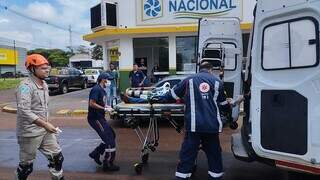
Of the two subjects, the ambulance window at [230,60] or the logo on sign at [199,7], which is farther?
the logo on sign at [199,7]

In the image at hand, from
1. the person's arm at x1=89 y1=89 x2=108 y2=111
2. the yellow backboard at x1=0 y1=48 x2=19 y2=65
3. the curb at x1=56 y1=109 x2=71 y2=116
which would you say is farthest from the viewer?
the yellow backboard at x1=0 y1=48 x2=19 y2=65

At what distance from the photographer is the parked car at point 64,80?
28.7 m

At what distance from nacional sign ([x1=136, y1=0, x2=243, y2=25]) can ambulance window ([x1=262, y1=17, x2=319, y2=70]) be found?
15.5 metres

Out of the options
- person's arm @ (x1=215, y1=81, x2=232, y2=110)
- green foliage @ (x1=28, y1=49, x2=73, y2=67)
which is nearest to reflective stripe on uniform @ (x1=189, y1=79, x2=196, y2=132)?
person's arm @ (x1=215, y1=81, x2=232, y2=110)

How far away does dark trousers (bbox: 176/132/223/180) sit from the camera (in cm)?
666

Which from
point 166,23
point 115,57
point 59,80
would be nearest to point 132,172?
point 166,23

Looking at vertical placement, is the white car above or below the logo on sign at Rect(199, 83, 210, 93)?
below

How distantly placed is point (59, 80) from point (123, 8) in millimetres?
8582

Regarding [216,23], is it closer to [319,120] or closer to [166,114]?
[166,114]

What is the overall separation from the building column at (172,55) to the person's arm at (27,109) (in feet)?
53.1

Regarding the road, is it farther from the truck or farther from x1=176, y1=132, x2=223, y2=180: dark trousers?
x1=176, y1=132, x2=223, y2=180: dark trousers

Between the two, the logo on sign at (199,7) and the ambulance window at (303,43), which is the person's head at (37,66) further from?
the logo on sign at (199,7)

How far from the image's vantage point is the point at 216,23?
10.2m

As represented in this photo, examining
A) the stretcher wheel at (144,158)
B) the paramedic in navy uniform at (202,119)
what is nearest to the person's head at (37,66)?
the paramedic in navy uniform at (202,119)
